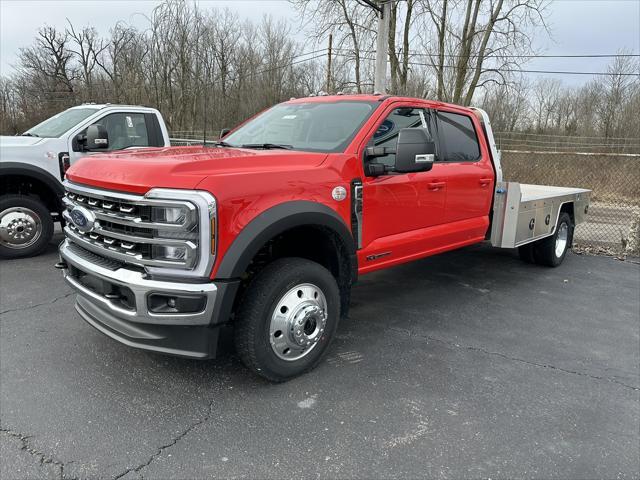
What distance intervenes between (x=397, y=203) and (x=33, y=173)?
16.1 ft

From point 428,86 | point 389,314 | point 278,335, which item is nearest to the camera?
point 278,335

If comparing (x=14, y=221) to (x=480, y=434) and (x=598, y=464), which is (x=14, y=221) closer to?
(x=480, y=434)

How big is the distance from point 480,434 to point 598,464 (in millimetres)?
622

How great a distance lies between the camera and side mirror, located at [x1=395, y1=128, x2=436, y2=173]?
3578 mm

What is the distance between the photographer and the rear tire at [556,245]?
6.68m

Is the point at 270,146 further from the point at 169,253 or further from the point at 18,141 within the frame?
the point at 18,141

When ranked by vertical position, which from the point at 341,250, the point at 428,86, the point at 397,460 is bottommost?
the point at 397,460

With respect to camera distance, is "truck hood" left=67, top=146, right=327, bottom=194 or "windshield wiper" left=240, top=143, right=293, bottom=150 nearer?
"truck hood" left=67, top=146, right=327, bottom=194

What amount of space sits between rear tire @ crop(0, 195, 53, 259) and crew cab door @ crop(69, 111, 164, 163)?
1.22 meters

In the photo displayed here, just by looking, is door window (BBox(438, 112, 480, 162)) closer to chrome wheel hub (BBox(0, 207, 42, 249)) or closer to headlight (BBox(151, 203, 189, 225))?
headlight (BBox(151, 203, 189, 225))

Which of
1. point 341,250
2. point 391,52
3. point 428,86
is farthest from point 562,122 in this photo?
point 341,250

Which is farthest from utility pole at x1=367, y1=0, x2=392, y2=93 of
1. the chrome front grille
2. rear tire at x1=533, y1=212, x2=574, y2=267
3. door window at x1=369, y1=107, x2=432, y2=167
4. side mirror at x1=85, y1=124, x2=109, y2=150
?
the chrome front grille

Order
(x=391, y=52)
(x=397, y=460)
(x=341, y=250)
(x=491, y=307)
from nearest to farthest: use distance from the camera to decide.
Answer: (x=397, y=460)
(x=341, y=250)
(x=491, y=307)
(x=391, y=52)

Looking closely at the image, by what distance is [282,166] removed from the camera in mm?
3234
